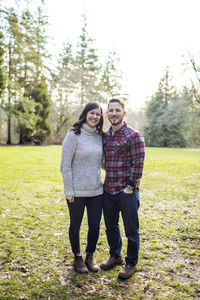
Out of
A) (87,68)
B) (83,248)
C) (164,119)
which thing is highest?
(87,68)

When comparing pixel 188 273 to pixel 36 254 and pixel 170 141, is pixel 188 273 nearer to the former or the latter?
pixel 36 254

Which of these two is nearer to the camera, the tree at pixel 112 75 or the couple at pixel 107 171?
the couple at pixel 107 171

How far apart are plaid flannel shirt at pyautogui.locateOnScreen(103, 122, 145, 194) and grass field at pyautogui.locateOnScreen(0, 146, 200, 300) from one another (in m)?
1.05

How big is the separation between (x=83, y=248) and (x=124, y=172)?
1534 millimetres

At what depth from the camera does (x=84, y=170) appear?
278 cm

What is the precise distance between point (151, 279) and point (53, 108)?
29.1 meters

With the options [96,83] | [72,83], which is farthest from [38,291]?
[96,83]

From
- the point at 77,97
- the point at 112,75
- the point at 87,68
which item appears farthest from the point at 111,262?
the point at 112,75

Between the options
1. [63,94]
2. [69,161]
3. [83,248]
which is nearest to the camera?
[69,161]

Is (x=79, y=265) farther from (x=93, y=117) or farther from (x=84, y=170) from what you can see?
(x=93, y=117)

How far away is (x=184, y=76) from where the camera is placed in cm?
2369

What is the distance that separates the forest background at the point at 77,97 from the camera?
22328 millimetres

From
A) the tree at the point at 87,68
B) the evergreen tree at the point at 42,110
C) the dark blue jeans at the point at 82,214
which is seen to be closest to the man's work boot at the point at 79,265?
the dark blue jeans at the point at 82,214

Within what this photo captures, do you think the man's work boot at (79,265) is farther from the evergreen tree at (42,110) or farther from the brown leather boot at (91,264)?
the evergreen tree at (42,110)
